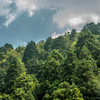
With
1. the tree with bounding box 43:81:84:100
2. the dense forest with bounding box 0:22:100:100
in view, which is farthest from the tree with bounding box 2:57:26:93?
the tree with bounding box 43:81:84:100

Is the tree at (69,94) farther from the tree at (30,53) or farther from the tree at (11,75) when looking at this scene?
the tree at (30,53)

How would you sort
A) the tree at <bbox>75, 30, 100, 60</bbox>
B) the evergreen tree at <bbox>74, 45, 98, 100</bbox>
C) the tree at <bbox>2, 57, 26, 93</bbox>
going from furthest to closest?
the tree at <bbox>2, 57, 26, 93</bbox> < the tree at <bbox>75, 30, 100, 60</bbox> < the evergreen tree at <bbox>74, 45, 98, 100</bbox>

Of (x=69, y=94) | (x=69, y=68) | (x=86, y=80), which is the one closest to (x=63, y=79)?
(x=69, y=68)

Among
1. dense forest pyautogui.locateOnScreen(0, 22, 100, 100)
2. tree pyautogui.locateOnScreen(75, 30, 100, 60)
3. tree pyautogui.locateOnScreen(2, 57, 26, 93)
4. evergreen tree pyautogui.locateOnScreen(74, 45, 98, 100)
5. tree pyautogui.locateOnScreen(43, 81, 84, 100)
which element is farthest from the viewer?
tree pyautogui.locateOnScreen(2, 57, 26, 93)

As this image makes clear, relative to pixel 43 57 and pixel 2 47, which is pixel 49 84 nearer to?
pixel 43 57

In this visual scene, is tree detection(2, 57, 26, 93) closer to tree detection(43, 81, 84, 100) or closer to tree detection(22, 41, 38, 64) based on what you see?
tree detection(43, 81, 84, 100)

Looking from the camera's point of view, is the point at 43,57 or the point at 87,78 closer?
the point at 87,78

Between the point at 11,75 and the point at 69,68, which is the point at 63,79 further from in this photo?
the point at 11,75

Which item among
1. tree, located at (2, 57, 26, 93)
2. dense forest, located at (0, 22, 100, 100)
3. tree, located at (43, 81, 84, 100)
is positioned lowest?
tree, located at (43, 81, 84, 100)

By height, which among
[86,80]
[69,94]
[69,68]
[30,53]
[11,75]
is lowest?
[69,94]

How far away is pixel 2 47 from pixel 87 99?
49.7 metres

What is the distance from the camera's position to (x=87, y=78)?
1433 centimetres

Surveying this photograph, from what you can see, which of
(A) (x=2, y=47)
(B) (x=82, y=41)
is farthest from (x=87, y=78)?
(A) (x=2, y=47)

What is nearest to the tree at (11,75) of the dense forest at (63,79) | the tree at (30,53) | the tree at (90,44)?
the dense forest at (63,79)
